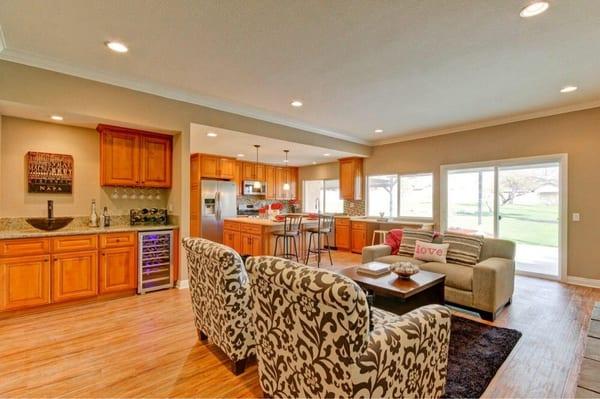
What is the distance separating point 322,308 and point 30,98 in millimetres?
3747

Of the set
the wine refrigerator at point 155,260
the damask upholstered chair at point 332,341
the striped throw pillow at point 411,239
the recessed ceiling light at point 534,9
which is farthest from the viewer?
the striped throw pillow at point 411,239

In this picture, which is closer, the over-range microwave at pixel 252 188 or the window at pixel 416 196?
the window at pixel 416 196

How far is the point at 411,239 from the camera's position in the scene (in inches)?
164

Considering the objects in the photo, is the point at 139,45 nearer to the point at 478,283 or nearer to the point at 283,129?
the point at 283,129

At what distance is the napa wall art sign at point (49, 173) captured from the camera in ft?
12.0

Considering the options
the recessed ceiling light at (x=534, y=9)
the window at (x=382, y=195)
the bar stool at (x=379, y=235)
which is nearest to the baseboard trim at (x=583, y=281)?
the bar stool at (x=379, y=235)

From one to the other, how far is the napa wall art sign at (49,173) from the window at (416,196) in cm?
627

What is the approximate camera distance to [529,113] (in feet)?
15.6

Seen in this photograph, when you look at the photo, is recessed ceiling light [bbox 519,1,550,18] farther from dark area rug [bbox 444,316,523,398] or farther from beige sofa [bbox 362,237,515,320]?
dark area rug [bbox 444,316,523,398]

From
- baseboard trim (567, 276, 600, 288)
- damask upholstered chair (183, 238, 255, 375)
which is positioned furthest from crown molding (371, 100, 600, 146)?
damask upholstered chair (183, 238, 255, 375)

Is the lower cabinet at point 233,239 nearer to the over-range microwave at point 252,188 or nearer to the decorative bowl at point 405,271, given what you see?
the over-range microwave at point 252,188

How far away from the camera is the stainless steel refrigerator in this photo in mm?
6855

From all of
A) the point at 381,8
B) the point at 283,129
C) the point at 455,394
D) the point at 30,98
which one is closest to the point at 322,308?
the point at 455,394

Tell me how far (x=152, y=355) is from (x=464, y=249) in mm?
3662
